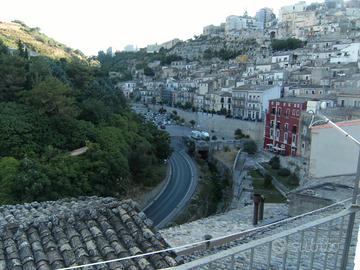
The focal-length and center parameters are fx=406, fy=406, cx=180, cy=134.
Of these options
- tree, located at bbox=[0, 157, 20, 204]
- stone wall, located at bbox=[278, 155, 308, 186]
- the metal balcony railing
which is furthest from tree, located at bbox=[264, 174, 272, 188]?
the metal balcony railing

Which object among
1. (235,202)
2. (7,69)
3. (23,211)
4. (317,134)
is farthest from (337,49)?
(23,211)

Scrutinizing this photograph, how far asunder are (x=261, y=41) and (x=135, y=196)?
214 ft

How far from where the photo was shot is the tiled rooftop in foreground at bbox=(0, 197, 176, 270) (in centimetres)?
390

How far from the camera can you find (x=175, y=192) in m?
27.4

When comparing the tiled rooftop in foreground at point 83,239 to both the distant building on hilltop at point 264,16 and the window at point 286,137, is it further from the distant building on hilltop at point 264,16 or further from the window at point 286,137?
the distant building on hilltop at point 264,16

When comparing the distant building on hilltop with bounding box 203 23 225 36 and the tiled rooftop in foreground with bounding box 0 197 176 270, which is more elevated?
the distant building on hilltop with bounding box 203 23 225 36

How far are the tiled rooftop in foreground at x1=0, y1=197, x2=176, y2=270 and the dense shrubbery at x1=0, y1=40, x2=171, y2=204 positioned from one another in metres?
13.1

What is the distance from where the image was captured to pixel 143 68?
84.9 metres

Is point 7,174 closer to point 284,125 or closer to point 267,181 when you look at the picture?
point 267,181

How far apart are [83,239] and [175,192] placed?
915 inches

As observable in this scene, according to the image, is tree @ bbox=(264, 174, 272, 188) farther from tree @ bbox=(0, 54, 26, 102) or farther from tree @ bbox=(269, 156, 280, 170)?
tree @ bbox=(0, 54, 26, 102)

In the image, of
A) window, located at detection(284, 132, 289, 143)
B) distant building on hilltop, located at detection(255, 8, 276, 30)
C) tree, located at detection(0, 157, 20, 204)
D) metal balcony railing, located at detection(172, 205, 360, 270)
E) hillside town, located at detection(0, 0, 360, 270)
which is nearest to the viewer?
metal balcony railing, located at detection(172, 205, 360, 270)

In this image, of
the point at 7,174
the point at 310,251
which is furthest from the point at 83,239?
the point at 7,174

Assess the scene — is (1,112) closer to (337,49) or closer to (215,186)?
(215,186)
